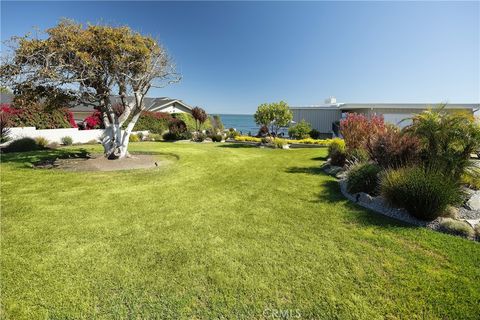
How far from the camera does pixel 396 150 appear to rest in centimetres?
699

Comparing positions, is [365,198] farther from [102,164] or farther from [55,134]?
[55,134]

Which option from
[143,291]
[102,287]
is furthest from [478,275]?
[102,287]

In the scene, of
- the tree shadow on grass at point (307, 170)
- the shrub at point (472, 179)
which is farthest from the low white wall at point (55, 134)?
the shrub at point (472, 179)

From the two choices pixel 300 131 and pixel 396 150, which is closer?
pixel 396 150

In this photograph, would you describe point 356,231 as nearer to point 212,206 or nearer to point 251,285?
point 251,285

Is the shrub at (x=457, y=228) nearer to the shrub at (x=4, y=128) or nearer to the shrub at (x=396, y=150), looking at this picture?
the shrub at (x=396, y=150)

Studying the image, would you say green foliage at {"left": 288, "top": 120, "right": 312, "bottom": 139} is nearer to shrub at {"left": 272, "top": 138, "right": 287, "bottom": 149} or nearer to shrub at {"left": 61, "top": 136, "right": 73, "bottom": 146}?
shrub at {"left": 272, "top": 138, "right": 287, "bottom": 149}

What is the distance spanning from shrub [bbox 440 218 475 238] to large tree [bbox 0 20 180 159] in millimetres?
10605

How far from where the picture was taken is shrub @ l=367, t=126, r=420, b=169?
6.82 m

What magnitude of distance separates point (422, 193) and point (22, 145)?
17828 millimetres

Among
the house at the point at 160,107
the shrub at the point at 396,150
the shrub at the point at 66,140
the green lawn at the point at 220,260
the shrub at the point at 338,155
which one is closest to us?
the green lawn at the point at 220,260

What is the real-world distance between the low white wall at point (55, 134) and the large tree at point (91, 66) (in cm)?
593

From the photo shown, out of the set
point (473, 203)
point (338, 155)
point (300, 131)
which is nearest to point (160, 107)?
point (300, 131)

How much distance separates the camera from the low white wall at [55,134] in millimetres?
15227
